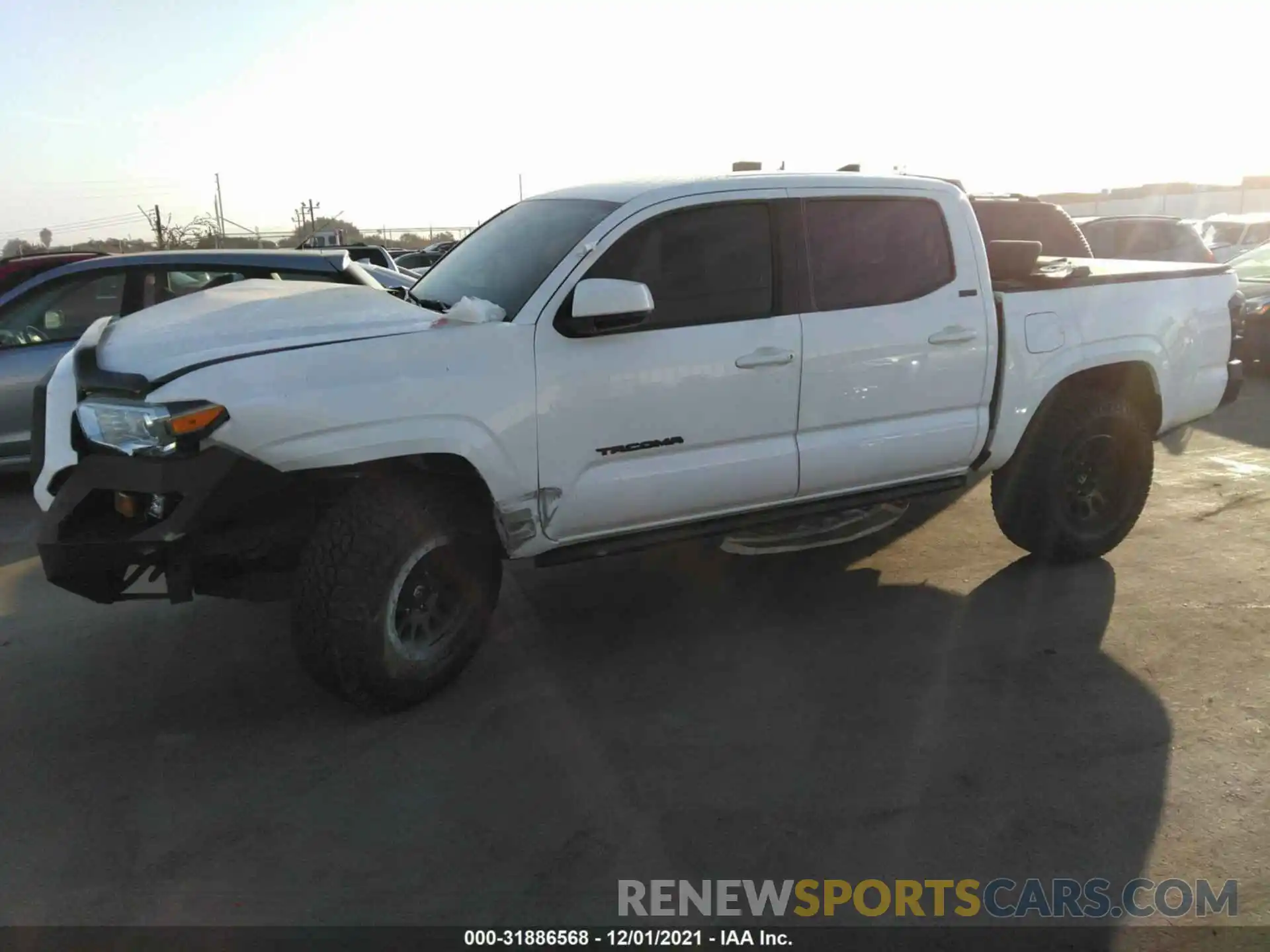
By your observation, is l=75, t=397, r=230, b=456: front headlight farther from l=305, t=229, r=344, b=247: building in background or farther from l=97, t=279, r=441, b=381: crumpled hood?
l=305, t=229, r=344, b=247: building in background

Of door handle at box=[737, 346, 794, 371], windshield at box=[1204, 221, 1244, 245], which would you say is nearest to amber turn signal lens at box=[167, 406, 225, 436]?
door handle at box=[737, 346, 794, 371]

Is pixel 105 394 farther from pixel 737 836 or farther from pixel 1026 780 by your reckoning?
pixel 1026 780

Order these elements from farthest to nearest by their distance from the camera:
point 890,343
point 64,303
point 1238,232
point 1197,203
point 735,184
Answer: point 1197,203, point 1238,232, point 64,303, point 890,343, point 735,184

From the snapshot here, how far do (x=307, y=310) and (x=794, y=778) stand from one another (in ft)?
8.17

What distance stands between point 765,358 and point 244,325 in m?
2.05

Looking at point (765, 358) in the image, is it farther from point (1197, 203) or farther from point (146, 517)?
point (1197, 203)

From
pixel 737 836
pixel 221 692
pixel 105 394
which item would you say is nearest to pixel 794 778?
pixel 737 836

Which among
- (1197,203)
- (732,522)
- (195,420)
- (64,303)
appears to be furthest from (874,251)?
(1197,203)

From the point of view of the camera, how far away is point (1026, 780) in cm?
347

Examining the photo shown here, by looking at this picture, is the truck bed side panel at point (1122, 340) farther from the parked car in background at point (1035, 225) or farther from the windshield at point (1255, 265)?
the windshield at point (1255, 265)

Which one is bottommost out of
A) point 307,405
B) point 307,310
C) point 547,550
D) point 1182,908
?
point 1182,908

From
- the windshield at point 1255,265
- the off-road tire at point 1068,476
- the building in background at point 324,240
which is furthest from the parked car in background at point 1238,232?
the building in background at point 324,240

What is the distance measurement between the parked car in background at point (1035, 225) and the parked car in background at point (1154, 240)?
4.97 m

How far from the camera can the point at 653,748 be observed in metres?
3.70
